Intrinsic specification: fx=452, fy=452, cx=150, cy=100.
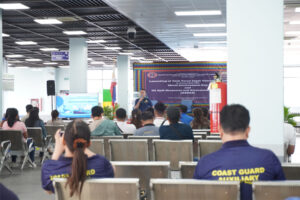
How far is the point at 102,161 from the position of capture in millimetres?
3078

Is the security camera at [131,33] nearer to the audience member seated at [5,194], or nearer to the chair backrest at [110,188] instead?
the chair backrest at [110,188]

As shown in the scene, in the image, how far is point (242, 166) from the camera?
2684mm

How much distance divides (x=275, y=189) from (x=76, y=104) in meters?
13.6

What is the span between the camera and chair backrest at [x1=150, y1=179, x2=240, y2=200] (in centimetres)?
253

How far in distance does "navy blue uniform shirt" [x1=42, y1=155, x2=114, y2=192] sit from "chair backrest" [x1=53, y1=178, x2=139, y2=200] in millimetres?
157

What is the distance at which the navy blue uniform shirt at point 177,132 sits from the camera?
596 centimetres

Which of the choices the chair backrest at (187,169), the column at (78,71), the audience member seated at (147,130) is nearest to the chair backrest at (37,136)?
the audience member seated at (147,130)

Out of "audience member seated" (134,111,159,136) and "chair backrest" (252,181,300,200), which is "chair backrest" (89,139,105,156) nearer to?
"audience member seated" (134,111,159,136)

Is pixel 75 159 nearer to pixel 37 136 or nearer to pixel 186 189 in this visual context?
pixel 186 189

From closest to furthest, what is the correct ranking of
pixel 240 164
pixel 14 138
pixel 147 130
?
1. pixel 240 164
2. pixel 147 130
3. pixel 14 138

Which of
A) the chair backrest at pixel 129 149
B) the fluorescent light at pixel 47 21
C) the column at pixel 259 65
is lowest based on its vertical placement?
the chair backrest at pixel 129 149

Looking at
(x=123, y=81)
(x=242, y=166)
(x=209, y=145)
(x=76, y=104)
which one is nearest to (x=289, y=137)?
(x=209, y=145)

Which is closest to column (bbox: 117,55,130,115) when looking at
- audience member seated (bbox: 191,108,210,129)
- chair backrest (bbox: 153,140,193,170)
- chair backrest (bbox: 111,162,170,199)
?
audience member seated (bbox: 191,108,210,129)

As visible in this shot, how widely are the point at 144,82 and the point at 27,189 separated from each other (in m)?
15.0
